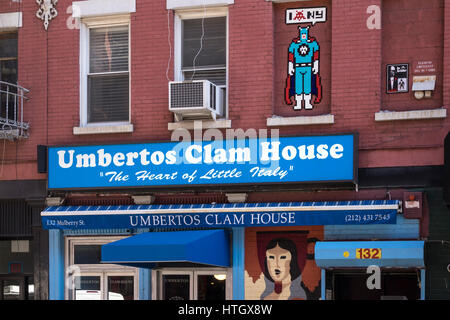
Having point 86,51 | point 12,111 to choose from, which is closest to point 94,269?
point 12,111

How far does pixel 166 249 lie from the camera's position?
1000cm

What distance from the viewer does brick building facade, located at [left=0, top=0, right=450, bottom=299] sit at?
1045 cm

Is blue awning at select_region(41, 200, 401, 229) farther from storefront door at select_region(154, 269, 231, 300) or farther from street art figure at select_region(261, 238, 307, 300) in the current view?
storefront door at select_region(154, 269, 231, 300)

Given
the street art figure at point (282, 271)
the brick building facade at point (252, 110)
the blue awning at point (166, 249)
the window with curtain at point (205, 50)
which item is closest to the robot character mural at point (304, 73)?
the brick building facade at point (252, 110)

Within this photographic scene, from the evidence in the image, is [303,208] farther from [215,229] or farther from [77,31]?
[77,31]

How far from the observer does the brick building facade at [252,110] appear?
1045 centimetres

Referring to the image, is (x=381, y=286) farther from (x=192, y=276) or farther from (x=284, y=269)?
(x=192, y=276)

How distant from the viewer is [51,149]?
39.1ft

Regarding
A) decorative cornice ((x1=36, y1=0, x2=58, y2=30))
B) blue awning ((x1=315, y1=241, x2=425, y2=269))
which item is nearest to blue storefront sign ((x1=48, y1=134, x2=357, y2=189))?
blue awning ((x1=315, y1=241, x2=425, y2=269))

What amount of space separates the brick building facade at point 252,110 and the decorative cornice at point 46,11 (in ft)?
0.32

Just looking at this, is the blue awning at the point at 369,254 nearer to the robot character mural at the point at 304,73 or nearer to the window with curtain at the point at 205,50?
the robot character mural at the point at 304,73

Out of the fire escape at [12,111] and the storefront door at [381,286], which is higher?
the fire escape at [12,111]

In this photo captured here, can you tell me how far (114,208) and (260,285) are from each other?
268 centimetres
